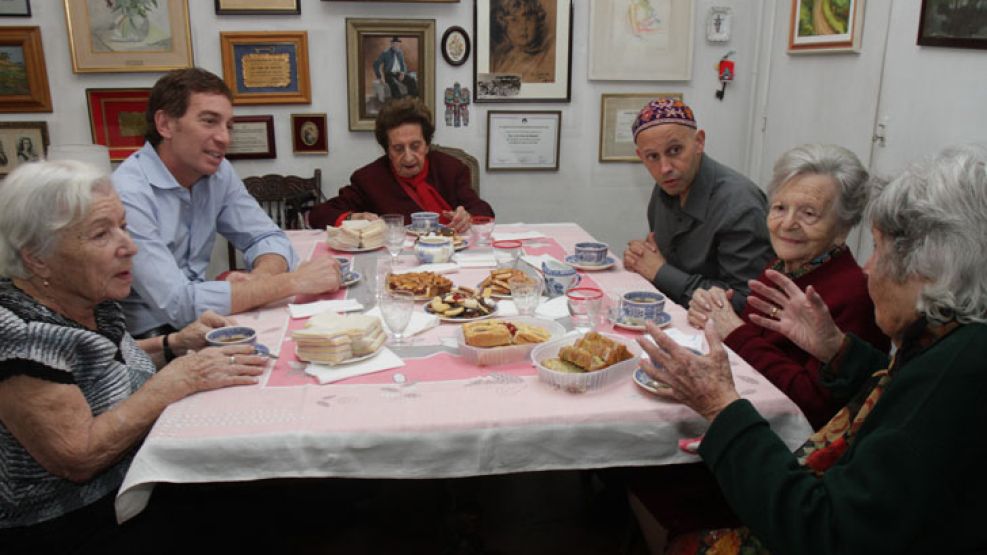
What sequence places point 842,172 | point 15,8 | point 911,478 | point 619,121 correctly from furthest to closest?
1. point 619,121
2. point 15,8
3. point 842,172
4. point 911,478

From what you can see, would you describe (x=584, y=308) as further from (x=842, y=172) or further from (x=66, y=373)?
(x=66, y=373)

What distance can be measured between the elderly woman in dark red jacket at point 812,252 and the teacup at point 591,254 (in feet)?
2.05

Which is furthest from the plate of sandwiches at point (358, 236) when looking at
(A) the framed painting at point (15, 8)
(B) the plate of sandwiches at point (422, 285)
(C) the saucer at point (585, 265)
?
(A) the framed painting at point (15, 8)

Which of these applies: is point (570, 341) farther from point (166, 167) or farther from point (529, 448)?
point (166, 167)

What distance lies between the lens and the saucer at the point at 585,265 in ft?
8.61

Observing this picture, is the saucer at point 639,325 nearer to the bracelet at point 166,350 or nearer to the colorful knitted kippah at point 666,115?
the colorful knitted kippah at point 666,115

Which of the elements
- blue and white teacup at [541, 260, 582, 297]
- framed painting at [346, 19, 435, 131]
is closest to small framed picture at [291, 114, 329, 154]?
framed painting at [346, 19, 435, 131]

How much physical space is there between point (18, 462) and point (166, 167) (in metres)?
1.23

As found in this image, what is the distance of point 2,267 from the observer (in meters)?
1.56

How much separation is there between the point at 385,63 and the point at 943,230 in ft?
11.5

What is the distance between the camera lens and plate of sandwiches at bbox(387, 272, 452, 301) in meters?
2.24

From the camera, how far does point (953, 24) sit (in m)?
2.66

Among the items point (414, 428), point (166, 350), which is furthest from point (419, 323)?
point (166, 350)

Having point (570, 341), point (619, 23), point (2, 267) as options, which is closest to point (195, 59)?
point (619, 23)
